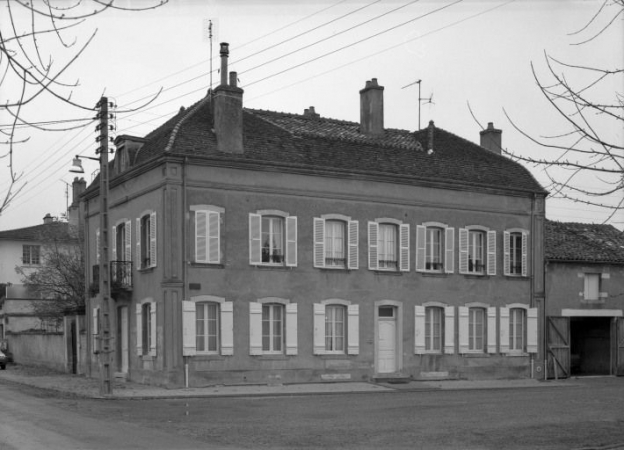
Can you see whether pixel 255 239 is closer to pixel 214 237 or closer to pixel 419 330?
pixel 214 237

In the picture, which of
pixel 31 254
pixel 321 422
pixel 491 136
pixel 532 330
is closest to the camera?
pixel 321 422

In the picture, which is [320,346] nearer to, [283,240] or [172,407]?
[283,240]

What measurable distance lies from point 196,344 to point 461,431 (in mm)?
12809

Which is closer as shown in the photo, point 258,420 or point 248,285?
point 258,420

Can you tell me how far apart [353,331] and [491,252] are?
266 inches

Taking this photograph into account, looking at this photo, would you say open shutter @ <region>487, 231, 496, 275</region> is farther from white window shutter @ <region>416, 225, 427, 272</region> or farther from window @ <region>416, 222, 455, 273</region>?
white window shutter @ <region>416, 225, 427, 272</region>

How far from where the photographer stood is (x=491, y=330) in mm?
32312

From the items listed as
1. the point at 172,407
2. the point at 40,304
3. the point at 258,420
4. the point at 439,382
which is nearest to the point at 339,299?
the point at 439,382

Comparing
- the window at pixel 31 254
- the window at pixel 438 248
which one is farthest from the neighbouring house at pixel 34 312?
the window at pixel 438 248

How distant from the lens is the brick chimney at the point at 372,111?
32.4 meters

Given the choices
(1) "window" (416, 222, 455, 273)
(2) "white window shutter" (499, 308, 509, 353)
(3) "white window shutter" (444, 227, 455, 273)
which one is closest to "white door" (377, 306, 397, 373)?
(1) "window" (416, 222, 455, 273)

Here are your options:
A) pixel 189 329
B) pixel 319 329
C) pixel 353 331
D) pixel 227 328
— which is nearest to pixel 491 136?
pixel 353 331

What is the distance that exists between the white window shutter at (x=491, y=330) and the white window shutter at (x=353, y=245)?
6.18 m

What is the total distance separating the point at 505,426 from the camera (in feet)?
53.1
